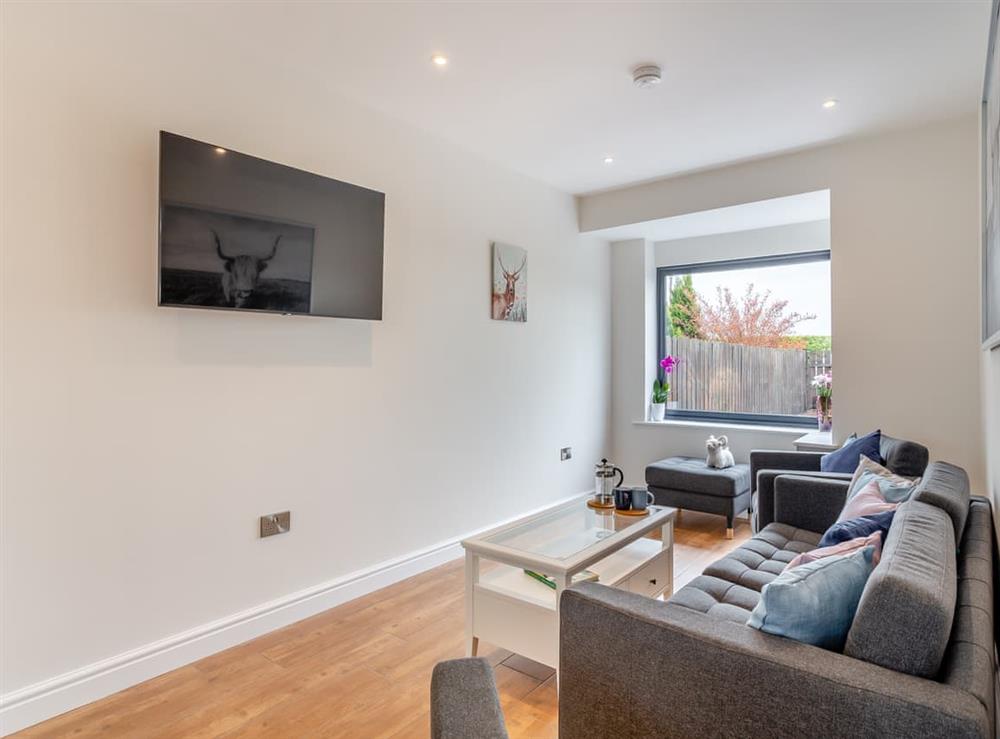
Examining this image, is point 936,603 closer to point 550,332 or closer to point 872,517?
point 872,517

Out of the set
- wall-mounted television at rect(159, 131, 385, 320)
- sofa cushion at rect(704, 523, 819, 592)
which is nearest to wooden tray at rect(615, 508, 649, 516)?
sofa cushion at rect(704, 523, 819, 592)

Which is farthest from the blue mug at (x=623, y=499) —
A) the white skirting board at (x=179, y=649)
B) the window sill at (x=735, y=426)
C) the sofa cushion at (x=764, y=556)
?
the window sill at (x=735, y=426)

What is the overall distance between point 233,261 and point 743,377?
4185 millimetres

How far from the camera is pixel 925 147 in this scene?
3.32 metres

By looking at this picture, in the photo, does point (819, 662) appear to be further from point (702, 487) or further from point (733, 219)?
point (733, 219)

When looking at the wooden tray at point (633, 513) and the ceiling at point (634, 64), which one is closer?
the ceiling at point (634, 64)

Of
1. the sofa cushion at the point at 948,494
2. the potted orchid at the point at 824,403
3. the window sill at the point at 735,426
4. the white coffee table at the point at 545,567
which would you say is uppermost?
the potted orchid at the point at 824,403

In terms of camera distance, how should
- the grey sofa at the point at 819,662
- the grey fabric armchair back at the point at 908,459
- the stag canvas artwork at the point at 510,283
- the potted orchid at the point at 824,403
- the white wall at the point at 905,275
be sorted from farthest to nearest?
the potted orchid at the point at 824,403
the stag canvas artwork at the point at 510,283
the white wall at the point at 905,275
the grey fabric armchair back at the point at 908,459
the grey sofa at the point at 819,662

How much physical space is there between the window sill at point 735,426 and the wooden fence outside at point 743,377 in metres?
0.14

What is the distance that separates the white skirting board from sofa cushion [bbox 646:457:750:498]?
2.08 metres

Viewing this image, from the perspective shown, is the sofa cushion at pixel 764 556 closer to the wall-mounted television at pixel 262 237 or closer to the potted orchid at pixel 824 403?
the potted orchid at pixel 824 403

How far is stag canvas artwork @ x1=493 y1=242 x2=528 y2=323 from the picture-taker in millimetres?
3885

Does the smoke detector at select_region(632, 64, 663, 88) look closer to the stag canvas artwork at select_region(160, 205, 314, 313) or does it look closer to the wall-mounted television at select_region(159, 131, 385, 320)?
the wall-mounted television at select_region(159, 131, 385, 320)

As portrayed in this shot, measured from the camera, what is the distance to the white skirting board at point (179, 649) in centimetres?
194
